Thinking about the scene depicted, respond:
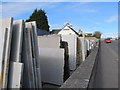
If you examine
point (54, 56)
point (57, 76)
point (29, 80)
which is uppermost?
point (54, 56)

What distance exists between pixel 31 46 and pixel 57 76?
167cm

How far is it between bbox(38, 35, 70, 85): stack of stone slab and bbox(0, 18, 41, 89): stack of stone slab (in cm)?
131

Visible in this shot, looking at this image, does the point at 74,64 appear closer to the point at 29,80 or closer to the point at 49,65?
the point at 49,65

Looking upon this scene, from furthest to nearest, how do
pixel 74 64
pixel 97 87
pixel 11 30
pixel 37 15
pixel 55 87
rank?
pixel 37 15, pixel 74 64, pixel 97 87, pixel 55 87, pixel 11 30

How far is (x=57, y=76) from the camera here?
406 centimetres

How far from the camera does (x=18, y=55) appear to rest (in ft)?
7.98

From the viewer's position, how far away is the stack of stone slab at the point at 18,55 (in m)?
2.35

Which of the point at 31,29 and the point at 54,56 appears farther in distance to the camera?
the point at 54,56

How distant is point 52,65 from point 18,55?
6.02 ft

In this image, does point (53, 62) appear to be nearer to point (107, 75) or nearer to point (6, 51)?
point (6, 51)

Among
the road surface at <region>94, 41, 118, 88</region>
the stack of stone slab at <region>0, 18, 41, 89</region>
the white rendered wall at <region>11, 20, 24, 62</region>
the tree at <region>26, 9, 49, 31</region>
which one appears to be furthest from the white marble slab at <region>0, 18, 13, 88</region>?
the tree at <region>26, 9, 49, 31</region>

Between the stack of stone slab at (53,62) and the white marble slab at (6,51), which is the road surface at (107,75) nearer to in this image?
the stack of stone slab at (53,62)

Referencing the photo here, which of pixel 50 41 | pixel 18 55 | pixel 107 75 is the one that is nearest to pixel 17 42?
pixel 18 55

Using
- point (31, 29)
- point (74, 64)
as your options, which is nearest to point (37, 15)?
point (74, 64)
